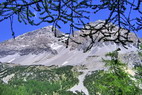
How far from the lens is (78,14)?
4.61 meters

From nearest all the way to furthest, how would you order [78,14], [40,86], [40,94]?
1. [78,14]
2. [40,94]
3. [40,86]

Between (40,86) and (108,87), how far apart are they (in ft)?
558

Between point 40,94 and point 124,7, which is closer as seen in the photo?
point 124,7

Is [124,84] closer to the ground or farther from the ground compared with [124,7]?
closer to the ground

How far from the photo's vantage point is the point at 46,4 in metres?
4.53

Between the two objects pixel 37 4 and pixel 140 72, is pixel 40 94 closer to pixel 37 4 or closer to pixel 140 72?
pixel 140 72

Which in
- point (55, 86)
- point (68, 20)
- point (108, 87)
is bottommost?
point (55, 86)

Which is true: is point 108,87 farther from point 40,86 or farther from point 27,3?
point 40,86

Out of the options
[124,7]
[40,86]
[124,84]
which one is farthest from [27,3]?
[40,86]

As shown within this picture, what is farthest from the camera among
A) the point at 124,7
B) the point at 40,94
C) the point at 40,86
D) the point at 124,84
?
the point at 40,86

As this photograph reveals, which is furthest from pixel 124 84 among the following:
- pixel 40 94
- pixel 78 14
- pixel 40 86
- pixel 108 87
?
pixel 40 86

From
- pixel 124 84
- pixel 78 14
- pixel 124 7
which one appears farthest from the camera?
pixel 124 84

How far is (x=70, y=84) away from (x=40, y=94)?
115 feet

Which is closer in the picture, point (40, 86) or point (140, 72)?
point (140, 72)
